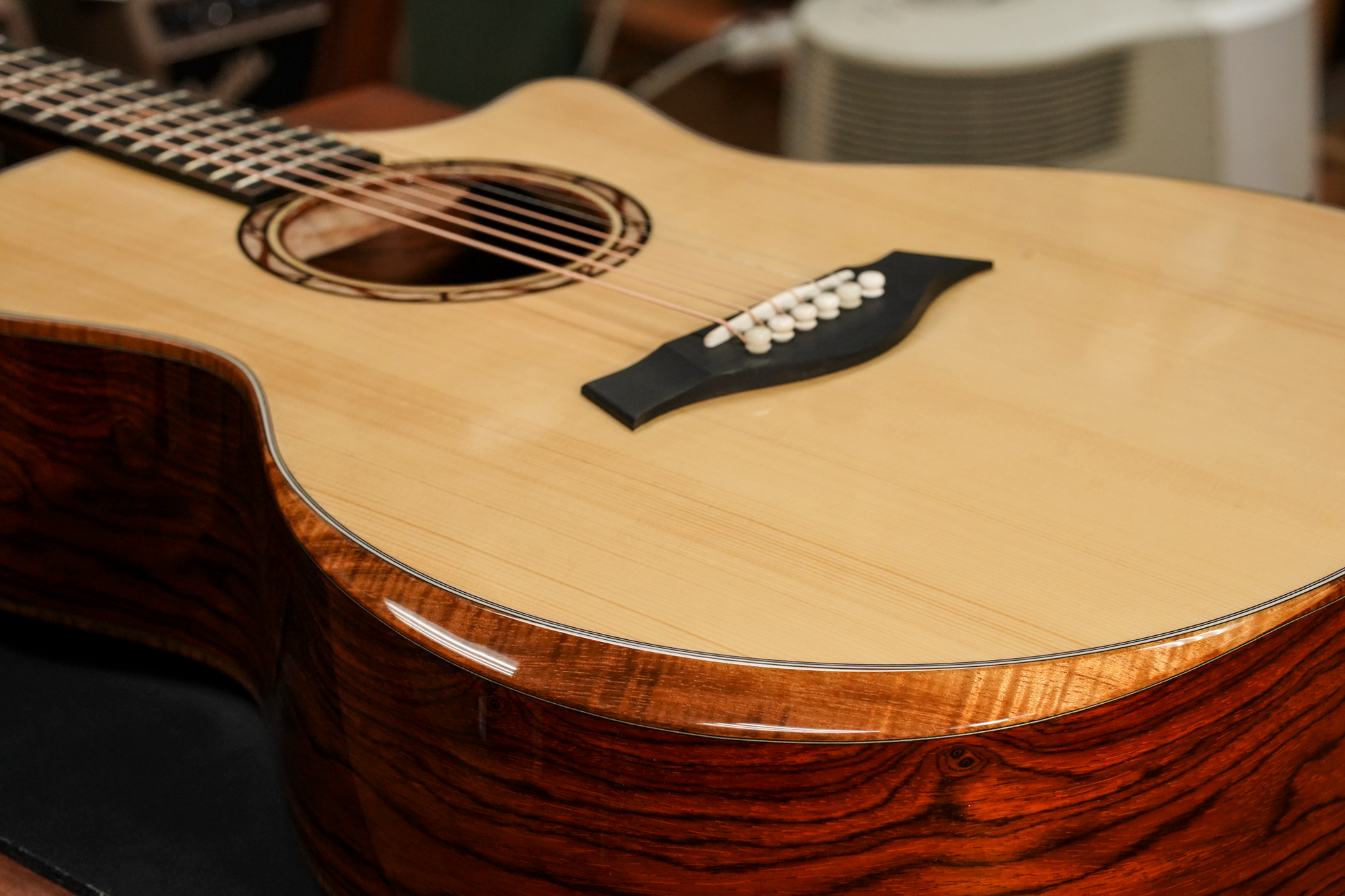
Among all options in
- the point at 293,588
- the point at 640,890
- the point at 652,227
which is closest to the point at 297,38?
the point at 652,227

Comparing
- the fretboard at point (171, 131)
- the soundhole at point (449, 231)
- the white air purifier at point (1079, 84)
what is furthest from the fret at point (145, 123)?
the white air purifier at point (1079, 84)

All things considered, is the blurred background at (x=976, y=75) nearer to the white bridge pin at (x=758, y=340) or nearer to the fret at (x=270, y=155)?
the fret at (x=270, y=155)

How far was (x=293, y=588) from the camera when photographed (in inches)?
20.0

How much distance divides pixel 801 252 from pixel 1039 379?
7.3 inches

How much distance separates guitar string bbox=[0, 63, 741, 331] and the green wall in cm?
66

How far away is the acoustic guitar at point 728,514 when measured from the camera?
42 centimetres

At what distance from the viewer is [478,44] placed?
1.50 meters

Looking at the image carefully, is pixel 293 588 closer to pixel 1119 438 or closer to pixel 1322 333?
pixel 1119 438

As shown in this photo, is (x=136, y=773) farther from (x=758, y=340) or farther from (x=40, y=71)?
(x=40, y=71)

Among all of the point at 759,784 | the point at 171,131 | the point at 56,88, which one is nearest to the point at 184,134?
the point at 171,131

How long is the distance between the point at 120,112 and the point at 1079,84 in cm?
83

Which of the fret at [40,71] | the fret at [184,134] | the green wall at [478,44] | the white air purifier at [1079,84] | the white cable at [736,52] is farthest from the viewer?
the white cable at [736,52]

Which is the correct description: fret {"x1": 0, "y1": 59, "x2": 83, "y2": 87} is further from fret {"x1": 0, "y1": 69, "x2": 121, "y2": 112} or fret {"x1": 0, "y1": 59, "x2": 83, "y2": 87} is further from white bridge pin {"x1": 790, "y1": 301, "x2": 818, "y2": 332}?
white bridge pin {"x1": 790, "y1": 301, "x2": 818, "y2": 332}

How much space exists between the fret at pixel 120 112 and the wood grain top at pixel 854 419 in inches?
1.1
